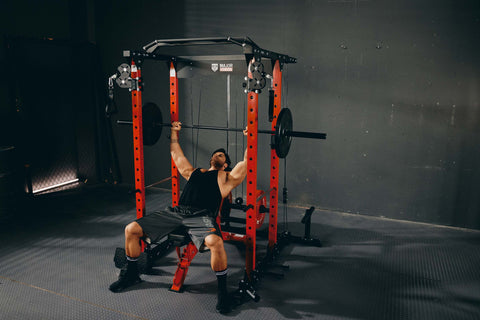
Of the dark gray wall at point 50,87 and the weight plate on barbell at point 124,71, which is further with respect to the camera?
the dark gray wall at point 50,87

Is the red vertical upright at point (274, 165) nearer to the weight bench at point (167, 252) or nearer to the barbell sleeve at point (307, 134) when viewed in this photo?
the barbell sleeve at point (307, 134)

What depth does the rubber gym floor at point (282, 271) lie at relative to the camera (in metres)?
2.51

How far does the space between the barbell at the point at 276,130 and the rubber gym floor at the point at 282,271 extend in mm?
1035

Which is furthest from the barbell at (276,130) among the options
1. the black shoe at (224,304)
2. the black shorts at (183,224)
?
the black shoe at (224,304)

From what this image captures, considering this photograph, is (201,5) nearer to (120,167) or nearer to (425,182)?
(120,167)

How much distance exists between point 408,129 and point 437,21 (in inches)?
42.5

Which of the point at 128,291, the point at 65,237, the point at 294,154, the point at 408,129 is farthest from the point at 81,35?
the point at 408,129

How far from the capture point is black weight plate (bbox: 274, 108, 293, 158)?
268 centimetres

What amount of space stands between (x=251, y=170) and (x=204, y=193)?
1.53ft

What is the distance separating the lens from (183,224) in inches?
107

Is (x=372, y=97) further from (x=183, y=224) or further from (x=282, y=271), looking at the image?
(x=183, y=224)

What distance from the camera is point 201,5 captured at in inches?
183

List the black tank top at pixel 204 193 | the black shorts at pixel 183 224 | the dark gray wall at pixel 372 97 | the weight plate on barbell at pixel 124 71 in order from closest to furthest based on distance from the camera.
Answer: the black shorts at pixel 183 224 < the weight plate on barbell at pixel 124 71 < the black tank top at pixel 204 193 < the dark gray wall at pixel 372 97

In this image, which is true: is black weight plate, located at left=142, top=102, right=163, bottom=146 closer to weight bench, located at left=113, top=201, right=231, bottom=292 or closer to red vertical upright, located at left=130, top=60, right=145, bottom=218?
red vertical upright, located at left=130, top=60, right=145, bottom=218
